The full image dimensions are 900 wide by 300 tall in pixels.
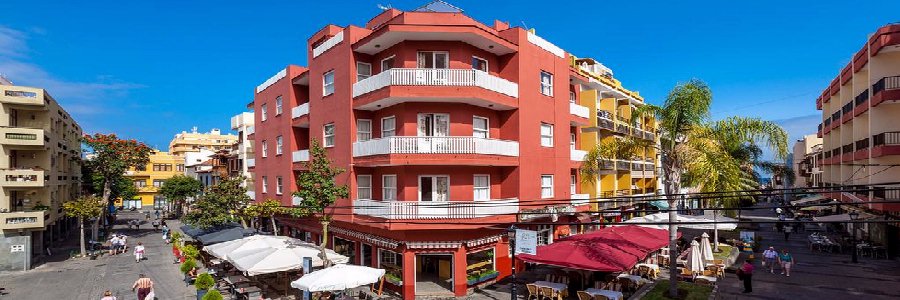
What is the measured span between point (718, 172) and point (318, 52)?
2229 centimetres

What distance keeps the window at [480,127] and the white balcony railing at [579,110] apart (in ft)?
24.6

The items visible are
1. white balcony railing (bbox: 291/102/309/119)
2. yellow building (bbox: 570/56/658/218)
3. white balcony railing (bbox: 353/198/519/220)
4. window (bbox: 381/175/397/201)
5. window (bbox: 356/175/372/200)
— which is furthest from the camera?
yellow building (bbox: 570/56/658/218)

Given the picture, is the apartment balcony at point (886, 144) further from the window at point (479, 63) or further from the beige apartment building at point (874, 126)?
the window at point (479, 63)

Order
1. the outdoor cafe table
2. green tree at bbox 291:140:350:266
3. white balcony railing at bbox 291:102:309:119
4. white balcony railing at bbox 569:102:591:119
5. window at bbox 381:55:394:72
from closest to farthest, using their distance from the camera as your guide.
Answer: the outdoor cafe table < green tree at bbox 291:140:350:266 < window at bbox 381:55:394:72 < white balcony railing at bbox 569:102:591:119 < white balcony railing at bbox 291:102:309:119

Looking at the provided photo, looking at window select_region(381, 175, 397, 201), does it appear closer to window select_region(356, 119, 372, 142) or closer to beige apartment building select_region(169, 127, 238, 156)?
window select_region(356, 119, 372, 142)

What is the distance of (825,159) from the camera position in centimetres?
5069

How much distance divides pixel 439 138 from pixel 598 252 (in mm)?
8368

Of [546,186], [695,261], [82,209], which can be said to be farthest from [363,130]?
[82,209]

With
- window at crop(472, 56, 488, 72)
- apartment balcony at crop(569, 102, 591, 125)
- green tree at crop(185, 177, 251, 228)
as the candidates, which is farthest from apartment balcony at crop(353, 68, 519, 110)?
green tree at crop(185, 177, 251, 228)

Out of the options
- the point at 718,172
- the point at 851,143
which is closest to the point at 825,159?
the point at 851,143

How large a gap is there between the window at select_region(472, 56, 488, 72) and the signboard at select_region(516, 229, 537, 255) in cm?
1063

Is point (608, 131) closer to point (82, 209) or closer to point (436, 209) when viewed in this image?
point (436, 209)

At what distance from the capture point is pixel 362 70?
25.8m

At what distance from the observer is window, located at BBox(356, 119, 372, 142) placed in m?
25.3
